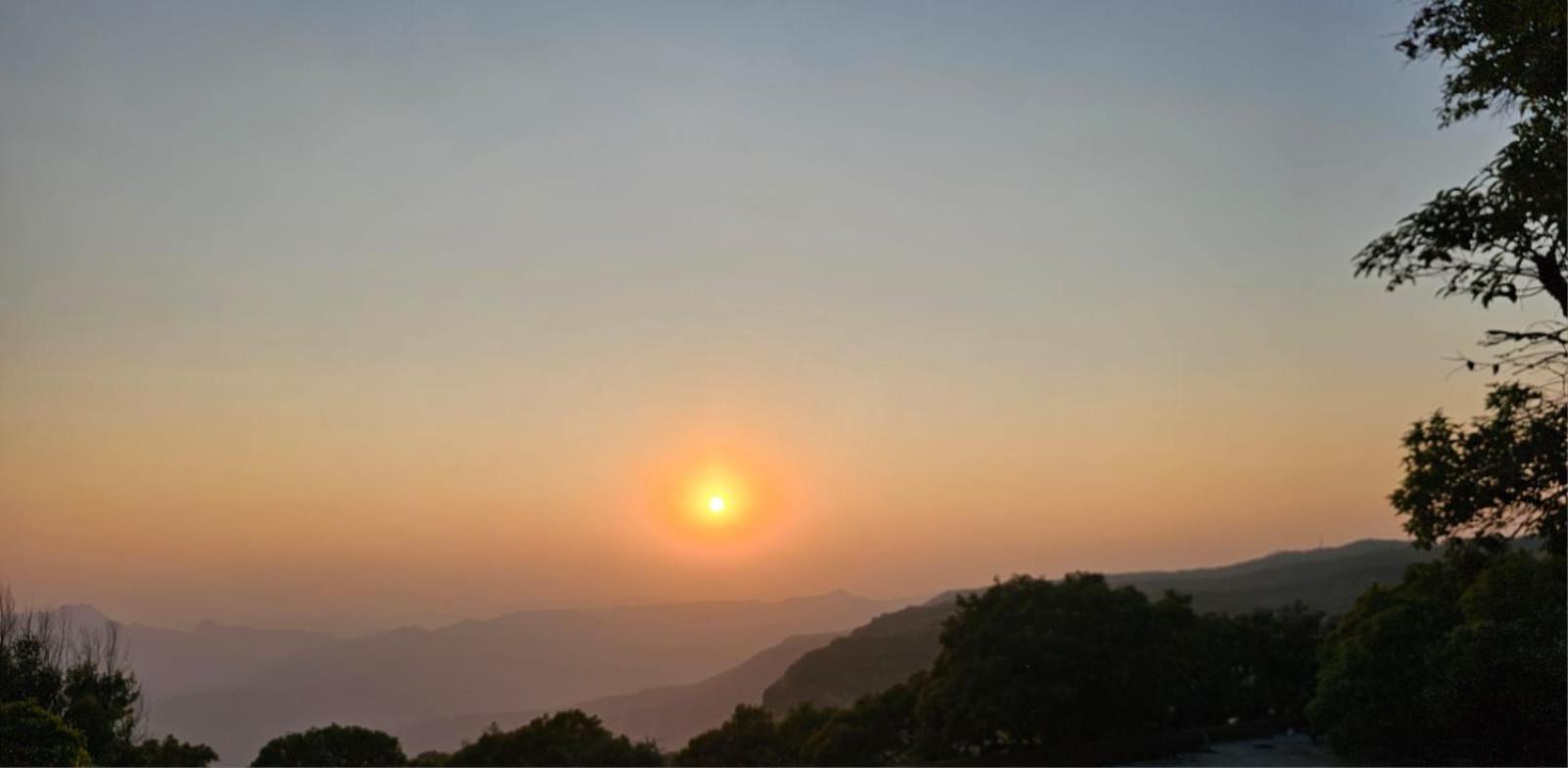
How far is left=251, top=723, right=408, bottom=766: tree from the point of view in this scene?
2048 centimetres

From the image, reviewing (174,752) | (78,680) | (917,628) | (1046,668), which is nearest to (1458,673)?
(1046,668)

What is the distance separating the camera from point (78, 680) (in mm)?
18484

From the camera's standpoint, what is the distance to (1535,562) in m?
18.8

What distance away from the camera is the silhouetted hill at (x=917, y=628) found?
292 ft

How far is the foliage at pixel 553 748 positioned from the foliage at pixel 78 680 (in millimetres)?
6162

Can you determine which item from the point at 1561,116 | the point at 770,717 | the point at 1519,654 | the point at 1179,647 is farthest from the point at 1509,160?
the point at 770,717

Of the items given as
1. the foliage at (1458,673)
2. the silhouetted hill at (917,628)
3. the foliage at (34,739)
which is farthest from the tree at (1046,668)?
the silhouetted hill at (917,628)

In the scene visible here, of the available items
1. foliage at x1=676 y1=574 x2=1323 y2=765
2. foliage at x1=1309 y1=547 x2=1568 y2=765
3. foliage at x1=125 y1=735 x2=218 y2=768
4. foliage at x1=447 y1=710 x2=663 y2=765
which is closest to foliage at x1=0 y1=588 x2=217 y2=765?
foliage at x1=125 y1=735 x2=218 y2=768

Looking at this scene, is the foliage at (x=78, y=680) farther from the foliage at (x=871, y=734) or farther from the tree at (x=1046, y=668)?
the tree at (x=1046, y=668)

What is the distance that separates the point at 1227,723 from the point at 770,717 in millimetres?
13004

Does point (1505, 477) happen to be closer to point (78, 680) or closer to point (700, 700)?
point (78, 680)

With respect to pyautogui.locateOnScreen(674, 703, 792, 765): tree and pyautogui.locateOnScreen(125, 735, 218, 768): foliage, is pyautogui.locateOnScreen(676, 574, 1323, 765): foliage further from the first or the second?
pyautogui.locateOnScreen(125, 735, 218, 768): foliage

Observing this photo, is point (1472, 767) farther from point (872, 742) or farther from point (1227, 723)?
point (872, 742)

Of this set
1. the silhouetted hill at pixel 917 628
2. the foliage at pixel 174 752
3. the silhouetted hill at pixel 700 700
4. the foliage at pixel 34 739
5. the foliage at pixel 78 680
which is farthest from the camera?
the silhouetted hill at pixel 700 700
